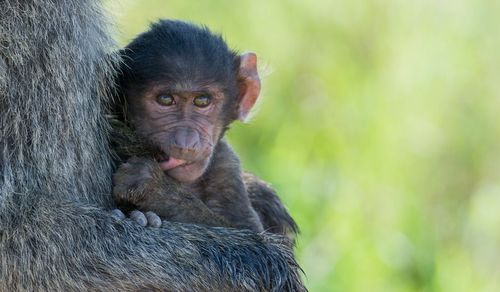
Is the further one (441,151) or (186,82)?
(441,151)

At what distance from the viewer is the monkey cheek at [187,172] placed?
13.1ft

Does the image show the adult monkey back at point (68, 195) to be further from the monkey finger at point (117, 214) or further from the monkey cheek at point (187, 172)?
the monkey cheek at point (187, 172)

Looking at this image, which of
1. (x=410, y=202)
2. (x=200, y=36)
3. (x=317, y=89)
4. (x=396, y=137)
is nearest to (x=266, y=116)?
(x=317, y=89)

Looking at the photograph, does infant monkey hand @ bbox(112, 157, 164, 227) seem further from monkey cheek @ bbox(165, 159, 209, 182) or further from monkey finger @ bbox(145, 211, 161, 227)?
monkey cheek @ bbox(165, 159, 209, 182)

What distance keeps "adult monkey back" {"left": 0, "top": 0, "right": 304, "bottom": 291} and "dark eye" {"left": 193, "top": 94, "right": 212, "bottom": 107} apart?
477mm

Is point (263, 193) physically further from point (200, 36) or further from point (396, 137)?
point (396, 137)

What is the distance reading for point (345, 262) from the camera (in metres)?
6.92

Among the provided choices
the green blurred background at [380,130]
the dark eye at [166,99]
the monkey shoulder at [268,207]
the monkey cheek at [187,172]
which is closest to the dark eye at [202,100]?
the dark eye at [166,99]

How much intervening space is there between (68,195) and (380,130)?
4.97m

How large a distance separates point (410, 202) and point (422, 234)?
0.87ft

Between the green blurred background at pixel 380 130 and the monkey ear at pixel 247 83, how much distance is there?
102 inches

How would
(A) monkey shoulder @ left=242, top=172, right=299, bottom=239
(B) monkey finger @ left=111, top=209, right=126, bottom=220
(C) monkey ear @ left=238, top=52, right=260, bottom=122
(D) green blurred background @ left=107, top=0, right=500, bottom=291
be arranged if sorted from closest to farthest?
(B) monkey finger @ left=111, top=209, right=126, bottom=220
(C) monkey ear @ left=238, top=52, right=260, bottom=122
(A) monkey shoulder @ left=242, top=172, right=299, bottom=239
(D) green blurred background @ left=107, top=0, right=500, bottom=291

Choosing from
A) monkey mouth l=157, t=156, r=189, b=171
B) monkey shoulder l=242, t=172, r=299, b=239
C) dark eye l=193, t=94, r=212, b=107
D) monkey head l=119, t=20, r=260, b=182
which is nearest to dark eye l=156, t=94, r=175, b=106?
monkey head l=119, t=20, r=260, b=182

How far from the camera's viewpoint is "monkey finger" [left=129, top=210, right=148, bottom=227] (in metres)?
3.70
